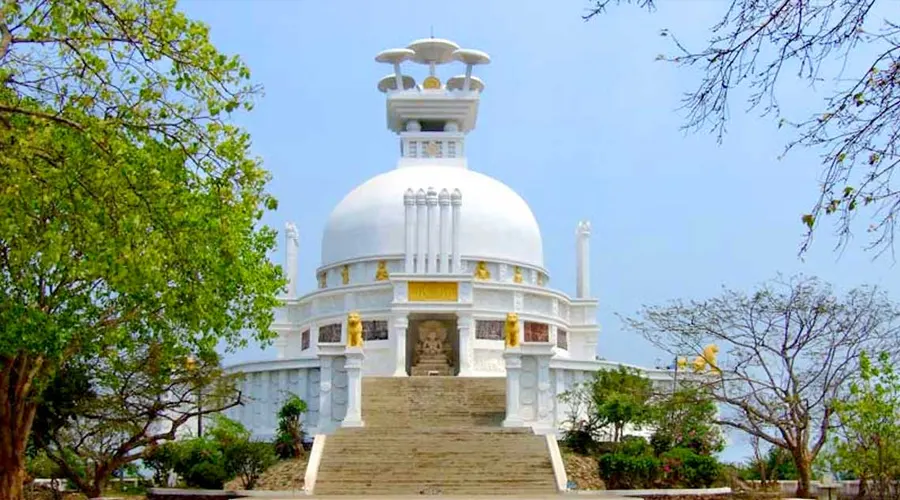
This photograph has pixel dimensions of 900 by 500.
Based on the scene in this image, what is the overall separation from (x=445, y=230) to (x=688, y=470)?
1911 cm

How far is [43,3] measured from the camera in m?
12.7

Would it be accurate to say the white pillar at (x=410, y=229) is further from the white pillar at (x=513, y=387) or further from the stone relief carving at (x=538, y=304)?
the white pillar at (x=513, y=387)

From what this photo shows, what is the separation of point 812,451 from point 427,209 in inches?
805

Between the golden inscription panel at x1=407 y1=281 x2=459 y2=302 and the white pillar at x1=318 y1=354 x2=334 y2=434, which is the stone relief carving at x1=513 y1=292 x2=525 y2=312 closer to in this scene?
the golden inscription panel at x1=407 y1=281 x2=459 y2=302

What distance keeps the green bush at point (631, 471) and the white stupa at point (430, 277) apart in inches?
312

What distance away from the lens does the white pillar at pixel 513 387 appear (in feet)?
97.8

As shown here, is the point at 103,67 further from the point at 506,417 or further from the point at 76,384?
the point at 506,417

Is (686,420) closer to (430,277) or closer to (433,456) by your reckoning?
(433,456)

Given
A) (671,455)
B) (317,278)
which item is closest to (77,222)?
(671,455)

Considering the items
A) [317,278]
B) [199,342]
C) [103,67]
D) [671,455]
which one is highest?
[317,278]

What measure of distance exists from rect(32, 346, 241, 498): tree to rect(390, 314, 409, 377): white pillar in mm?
12090

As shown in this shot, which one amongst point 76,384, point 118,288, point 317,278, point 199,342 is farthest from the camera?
point 317,278

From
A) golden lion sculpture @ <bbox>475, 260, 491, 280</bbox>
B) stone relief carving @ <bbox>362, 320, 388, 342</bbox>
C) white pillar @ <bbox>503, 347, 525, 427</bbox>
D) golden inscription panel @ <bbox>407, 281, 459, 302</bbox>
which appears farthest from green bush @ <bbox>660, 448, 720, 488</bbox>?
golden lion sculpture @ <bbox>475, 260, 491, 280</bbox>

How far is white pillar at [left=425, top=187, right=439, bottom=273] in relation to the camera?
136 feet
